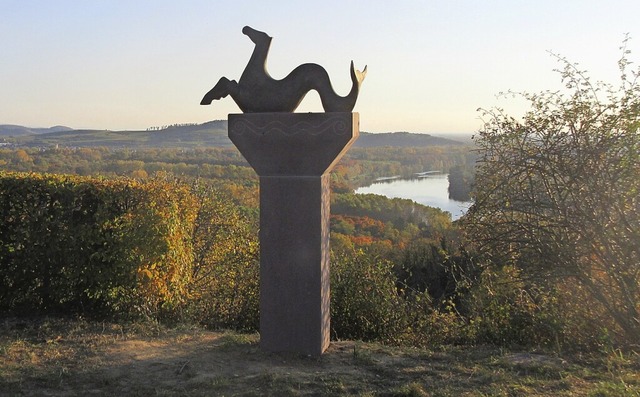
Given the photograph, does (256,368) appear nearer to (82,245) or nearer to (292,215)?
(292,215)

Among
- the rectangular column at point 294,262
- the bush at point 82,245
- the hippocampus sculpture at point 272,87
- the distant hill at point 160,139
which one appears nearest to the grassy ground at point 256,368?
the rectangular column at point 294,262

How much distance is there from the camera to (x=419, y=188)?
4247cm

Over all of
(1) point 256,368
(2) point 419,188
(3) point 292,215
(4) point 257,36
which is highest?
(4) point 257,36

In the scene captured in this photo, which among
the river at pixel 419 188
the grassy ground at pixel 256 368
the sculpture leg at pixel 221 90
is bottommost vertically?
the river at pixel 419 188

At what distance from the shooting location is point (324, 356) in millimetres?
4934

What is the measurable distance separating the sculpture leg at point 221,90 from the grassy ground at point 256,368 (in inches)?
96.0

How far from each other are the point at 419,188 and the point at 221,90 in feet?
126

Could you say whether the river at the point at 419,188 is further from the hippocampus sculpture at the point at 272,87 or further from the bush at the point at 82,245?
the hippocampus sculpture at the point at 272,87

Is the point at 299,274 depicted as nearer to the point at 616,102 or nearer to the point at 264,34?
the point at 264,34

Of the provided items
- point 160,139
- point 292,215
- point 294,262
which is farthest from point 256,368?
point 160,139

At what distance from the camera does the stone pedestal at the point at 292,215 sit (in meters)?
4.80

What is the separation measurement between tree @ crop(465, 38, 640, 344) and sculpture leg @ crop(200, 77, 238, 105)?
318 cm

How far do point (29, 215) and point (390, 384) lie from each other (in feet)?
14.6

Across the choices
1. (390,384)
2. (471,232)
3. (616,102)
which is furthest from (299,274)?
(616,102)
